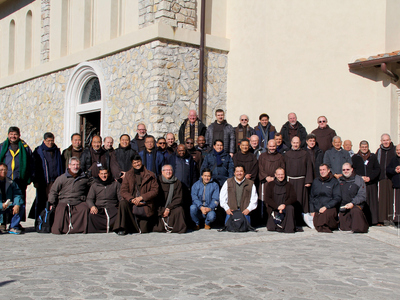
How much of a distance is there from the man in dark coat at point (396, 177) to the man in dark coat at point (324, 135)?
1.15m

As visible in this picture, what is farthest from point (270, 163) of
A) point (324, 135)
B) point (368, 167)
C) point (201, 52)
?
point (201, 52)

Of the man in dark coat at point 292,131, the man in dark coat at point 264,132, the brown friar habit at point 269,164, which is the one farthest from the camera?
the man in dark coat at point 264,132

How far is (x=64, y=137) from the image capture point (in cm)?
1437

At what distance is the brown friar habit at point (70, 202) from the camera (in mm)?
8172

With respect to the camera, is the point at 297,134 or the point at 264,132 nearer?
the point at 297,134

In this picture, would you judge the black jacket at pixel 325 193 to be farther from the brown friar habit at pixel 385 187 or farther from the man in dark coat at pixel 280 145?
the brown friar habit at pixel 385 187

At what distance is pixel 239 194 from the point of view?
853cm

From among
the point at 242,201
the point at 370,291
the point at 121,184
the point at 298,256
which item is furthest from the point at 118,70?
the point at 370,291

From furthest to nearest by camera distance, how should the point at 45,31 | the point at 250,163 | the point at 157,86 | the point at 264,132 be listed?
the point at 45,31
the point at 157,86
the point at 264,132
the point at 250,163

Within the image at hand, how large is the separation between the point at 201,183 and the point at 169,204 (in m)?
0.71

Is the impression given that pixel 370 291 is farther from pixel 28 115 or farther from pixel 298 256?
pixel 28 115

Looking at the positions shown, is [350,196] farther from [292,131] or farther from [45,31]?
[45,31]

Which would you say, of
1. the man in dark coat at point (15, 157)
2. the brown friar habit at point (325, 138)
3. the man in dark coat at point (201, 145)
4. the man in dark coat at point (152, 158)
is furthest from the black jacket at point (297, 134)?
the man in dark coat at point (15, 157)

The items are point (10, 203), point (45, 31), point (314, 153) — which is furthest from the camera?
point (45, 31)
